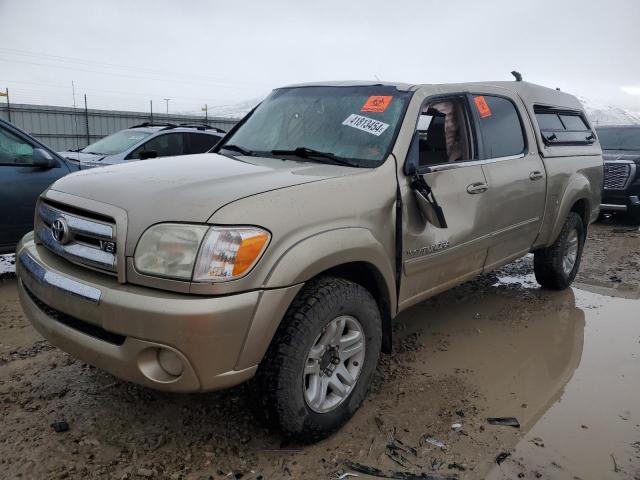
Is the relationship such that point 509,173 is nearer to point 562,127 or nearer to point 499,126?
point 499,126

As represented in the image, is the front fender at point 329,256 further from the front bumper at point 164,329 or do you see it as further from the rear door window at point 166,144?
the rear door window at point 166,144

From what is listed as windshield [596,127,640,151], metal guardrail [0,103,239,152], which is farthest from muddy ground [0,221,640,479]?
metal guardrail [0,103,239,152]

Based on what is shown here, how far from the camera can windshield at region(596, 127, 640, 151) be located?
1005 centimetres

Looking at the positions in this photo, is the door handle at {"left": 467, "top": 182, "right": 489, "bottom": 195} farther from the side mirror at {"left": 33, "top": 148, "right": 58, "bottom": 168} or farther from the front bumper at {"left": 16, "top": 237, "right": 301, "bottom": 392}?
the side mirror at {"left": 33, "top": 148, "right": 58, "bottom": 168}

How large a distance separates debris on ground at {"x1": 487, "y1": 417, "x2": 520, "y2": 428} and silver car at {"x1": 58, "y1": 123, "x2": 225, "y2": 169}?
5.73 m

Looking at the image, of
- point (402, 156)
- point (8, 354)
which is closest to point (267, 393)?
point (402, 156)

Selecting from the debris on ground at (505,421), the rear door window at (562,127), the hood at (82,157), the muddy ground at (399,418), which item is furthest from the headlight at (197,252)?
the hood at (82,157)

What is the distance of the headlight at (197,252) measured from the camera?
2029 mm

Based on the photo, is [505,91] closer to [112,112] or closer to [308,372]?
[308,372]

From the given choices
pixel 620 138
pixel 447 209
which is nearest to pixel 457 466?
pixel 447 209

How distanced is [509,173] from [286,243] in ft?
7.15

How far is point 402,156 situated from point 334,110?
64 cm

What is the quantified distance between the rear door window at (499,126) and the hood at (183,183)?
4.50 feet

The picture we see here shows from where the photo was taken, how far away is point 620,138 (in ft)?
33.9
